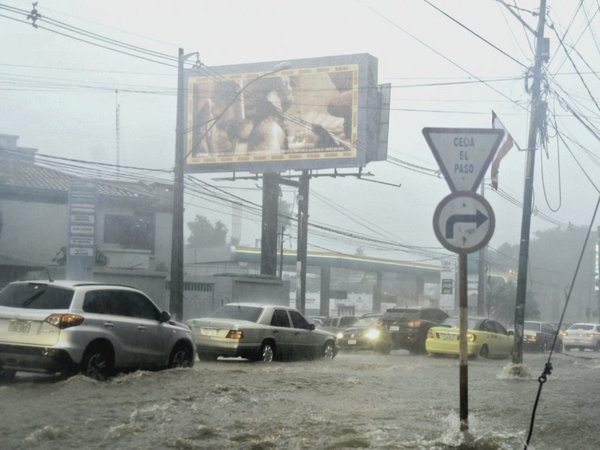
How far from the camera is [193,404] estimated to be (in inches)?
429

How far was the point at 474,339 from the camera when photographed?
24.8m

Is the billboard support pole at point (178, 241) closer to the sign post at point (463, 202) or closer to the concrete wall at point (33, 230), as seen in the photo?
the sign post at point (463, 202)

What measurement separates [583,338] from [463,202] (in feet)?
115

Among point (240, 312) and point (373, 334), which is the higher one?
point (240, 312)

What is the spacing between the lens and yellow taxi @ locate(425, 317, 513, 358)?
81.3ft

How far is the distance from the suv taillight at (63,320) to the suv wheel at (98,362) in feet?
1.60

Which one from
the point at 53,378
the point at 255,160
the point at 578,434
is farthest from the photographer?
the point at 255,160

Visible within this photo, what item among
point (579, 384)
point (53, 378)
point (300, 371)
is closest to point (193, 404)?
point (53, 378)

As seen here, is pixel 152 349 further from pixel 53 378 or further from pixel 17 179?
pixel 17 179

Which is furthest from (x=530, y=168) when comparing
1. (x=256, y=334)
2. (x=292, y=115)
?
(x=292, y=115)

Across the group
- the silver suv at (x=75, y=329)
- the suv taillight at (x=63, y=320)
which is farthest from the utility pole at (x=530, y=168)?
the suv taillight at (x=63, y=320)

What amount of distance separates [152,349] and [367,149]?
2846 centimetres

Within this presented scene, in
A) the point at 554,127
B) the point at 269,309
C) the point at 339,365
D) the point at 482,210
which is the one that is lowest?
the point at 339,365

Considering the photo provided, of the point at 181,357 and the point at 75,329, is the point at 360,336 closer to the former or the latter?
the point at 181,357
